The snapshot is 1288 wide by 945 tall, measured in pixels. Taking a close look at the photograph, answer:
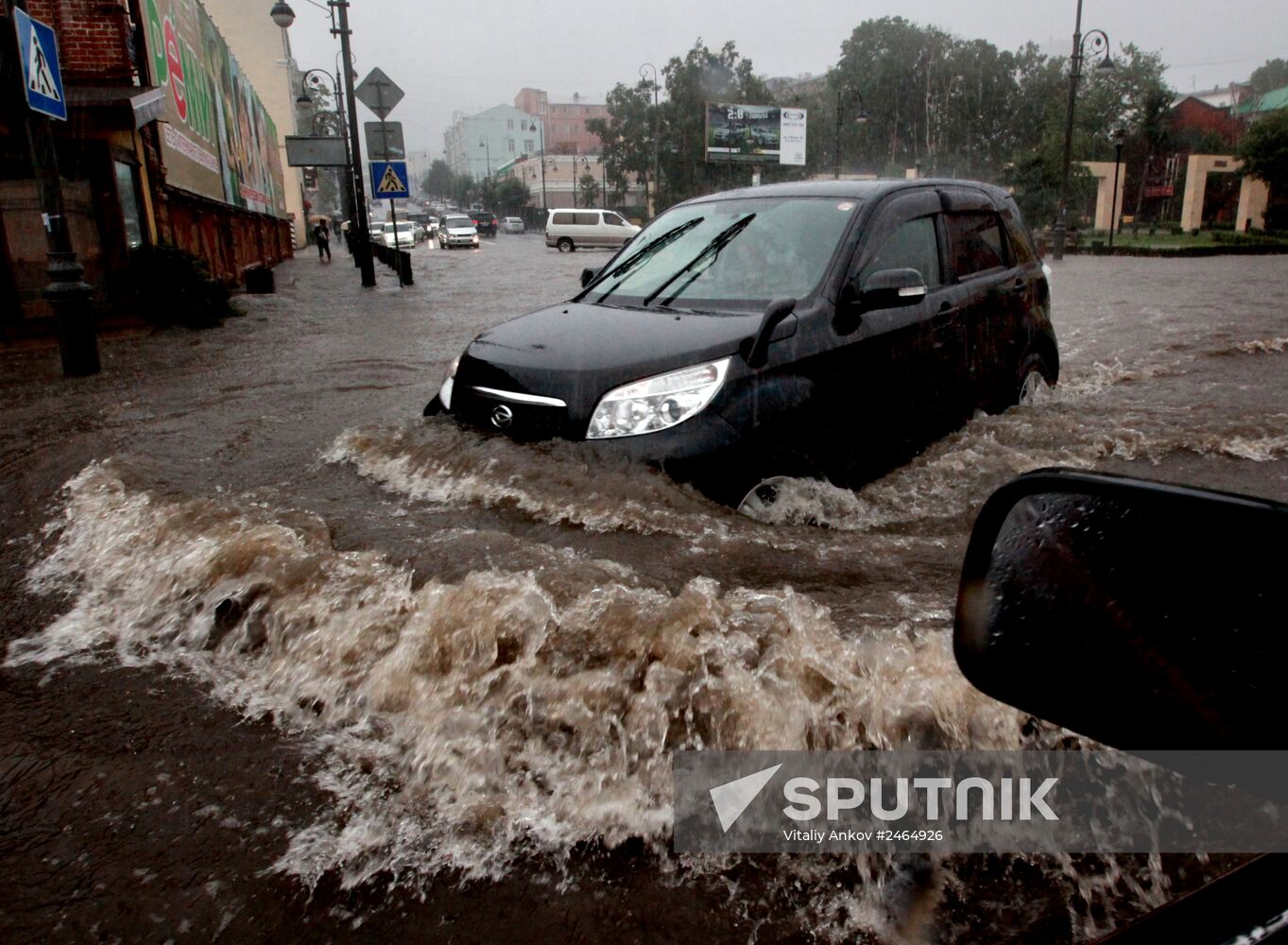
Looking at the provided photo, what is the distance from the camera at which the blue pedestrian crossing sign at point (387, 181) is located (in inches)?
787

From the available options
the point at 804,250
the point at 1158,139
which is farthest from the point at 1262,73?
the point at 804,250

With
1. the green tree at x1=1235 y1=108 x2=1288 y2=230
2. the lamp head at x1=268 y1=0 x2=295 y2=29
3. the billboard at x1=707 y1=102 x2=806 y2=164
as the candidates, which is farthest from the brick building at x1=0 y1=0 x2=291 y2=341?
the billboard at x1=707 y1=102 x2=806 y2=164

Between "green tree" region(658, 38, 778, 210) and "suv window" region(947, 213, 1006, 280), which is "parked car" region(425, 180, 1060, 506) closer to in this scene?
"suv window" region(947, 213, 1006, 280)

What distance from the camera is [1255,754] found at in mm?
847

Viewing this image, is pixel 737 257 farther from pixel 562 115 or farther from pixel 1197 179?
pixel 562 115

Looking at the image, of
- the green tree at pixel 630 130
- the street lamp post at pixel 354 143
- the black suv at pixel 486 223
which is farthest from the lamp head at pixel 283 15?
the green tree at pixel 630 130

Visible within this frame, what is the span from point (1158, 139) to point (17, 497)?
199 ft

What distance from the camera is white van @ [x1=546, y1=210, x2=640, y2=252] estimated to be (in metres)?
45.8

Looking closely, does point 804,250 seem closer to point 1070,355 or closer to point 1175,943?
point 1175,943

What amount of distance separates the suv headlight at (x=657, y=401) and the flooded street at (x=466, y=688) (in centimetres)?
19

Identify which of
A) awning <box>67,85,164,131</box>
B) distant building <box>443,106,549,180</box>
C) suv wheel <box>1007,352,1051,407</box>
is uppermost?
distant building <box>443,106,549,180</box>

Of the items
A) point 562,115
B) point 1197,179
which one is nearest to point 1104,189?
point 1197,179

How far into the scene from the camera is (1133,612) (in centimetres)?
→ 93

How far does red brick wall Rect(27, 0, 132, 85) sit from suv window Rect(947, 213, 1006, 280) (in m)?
11.3
